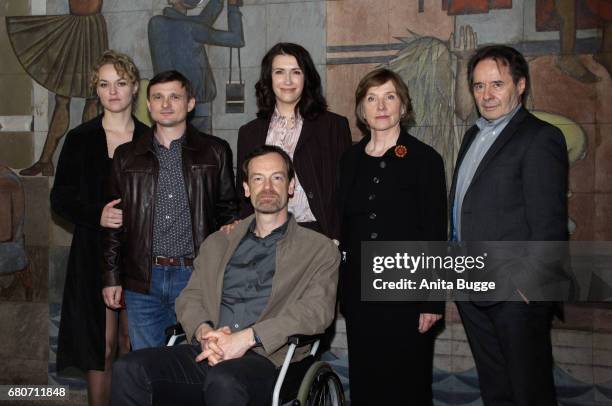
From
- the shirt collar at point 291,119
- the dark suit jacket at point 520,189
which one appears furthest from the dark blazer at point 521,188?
the shirt collar at point 291,119

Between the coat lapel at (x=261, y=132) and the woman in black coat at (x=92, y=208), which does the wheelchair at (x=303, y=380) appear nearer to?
the woman in black coat at (x=92, y=208)

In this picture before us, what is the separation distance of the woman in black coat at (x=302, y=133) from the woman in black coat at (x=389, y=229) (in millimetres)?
178

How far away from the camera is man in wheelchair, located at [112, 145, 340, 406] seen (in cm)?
279

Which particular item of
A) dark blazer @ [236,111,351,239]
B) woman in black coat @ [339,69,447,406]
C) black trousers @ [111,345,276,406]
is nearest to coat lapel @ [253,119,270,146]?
dark blazer @ [236,111,351,239]

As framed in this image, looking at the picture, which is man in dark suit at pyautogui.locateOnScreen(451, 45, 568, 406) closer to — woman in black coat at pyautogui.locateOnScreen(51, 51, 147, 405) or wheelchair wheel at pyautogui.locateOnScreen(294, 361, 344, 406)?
wheelchair wheel at pyautogui.locateOnScreen(294, 361, 344, 406)

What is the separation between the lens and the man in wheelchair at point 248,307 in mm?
2793

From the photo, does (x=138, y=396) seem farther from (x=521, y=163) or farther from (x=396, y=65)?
→ (x=396, y=65)

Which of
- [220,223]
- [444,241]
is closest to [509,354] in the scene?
[444,241]

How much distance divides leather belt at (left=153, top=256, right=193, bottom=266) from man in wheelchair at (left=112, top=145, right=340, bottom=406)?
0.21 metres

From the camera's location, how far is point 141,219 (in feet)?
11.0

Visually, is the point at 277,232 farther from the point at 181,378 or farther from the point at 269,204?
the point at 181,378

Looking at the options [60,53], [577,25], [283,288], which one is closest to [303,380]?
[283,288]

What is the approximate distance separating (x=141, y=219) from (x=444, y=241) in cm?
136

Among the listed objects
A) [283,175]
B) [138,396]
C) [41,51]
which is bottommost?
[138,396]
